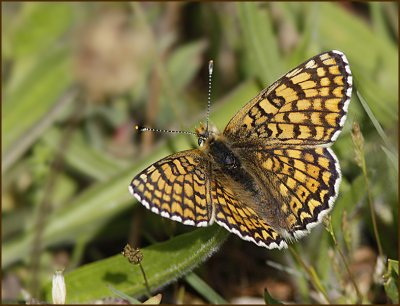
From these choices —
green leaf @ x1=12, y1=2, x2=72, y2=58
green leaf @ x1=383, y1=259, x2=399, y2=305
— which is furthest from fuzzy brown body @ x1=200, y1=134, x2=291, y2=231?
green leaf @ x1=12, y1=2, x2=72, y2=58

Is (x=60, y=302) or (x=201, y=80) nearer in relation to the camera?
(x=60, y=302)

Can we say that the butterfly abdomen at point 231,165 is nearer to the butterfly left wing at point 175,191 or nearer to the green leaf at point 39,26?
the butterfly left wing at point 175,191

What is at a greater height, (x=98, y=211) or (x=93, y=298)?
(x=98, y=211)

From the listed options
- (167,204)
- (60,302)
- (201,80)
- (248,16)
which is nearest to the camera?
(60,302)

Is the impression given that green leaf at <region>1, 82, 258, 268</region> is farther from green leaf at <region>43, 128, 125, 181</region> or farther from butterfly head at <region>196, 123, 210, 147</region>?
butterfly head at <region>196, 123, 210, 147</region>

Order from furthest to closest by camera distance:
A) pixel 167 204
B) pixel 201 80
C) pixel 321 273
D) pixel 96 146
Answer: pixel 201 80 → pixel 96 146 → pixel 321 273 → pixel 167 204

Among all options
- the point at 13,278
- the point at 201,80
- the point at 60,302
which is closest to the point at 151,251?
the point at 60,302

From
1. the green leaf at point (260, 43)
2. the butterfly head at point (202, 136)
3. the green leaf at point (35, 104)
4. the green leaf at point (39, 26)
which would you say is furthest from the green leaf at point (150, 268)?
the green leaf at point (39, 26)

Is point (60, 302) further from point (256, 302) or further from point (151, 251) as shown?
point (256, 302)
